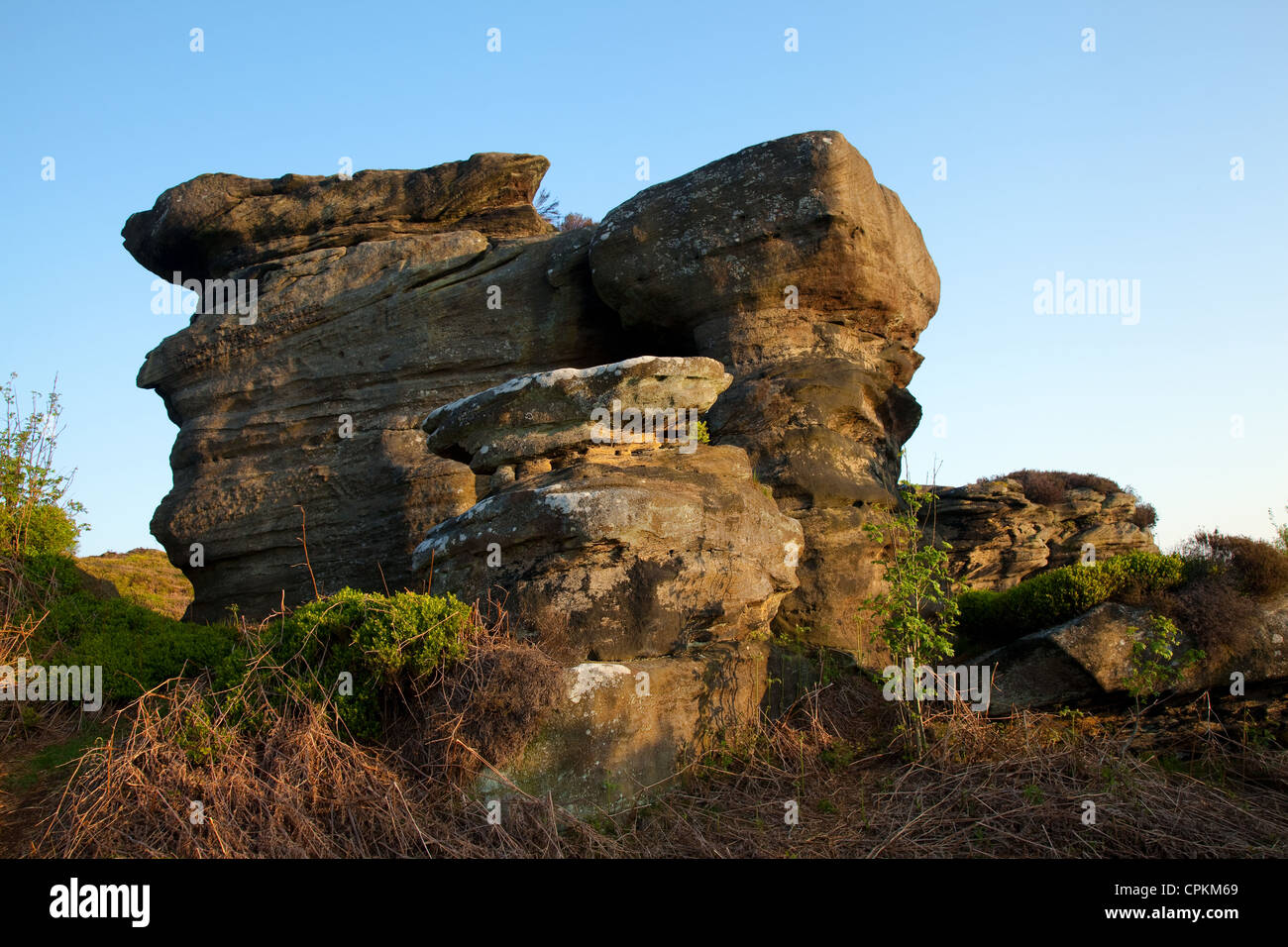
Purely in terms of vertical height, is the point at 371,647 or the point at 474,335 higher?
the point at 474,335

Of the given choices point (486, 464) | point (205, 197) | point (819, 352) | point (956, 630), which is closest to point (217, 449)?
point (205, 197)

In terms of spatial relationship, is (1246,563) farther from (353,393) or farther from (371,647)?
(353,393)

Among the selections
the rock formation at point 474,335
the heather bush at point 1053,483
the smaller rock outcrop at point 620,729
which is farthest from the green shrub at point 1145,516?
the smaller rock outcrop at point 620,729

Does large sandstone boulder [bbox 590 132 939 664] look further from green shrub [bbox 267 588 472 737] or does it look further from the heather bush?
the heather bush

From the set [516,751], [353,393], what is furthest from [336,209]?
[516,751]

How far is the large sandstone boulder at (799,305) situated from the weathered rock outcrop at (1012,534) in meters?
8.00

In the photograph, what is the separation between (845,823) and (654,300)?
7795 mm

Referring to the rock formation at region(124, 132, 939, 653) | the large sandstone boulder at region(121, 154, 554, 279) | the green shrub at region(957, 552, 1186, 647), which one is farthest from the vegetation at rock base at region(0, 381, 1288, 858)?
the large sandstone boulder at region(121, 154, 554, 279)

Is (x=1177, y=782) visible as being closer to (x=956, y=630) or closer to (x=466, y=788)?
(x=956, y=630)

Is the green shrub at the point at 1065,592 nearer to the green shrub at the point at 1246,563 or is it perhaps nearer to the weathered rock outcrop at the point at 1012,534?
the green shrub at the point at 1246,563

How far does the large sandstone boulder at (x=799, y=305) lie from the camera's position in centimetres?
1206

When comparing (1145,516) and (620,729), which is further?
(1145,516)

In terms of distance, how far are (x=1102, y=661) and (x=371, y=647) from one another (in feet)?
23.5

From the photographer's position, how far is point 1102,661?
400 inches
